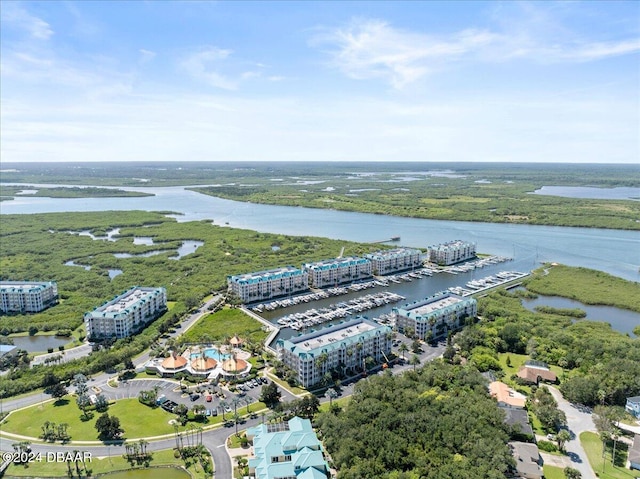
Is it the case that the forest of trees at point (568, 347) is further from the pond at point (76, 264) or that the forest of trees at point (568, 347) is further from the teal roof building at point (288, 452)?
the pond at point (76, 264)

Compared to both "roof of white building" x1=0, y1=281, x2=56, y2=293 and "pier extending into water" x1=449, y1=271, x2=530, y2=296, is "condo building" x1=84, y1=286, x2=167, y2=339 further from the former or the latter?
"pier extending into water" x1=449, y1=271, x2=530, y2=296

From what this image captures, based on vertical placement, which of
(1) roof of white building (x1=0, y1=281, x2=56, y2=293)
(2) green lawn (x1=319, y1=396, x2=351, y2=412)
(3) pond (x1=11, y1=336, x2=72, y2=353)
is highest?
(1) roof of white building (x1=0, y1=281, x2=56, y2=293)

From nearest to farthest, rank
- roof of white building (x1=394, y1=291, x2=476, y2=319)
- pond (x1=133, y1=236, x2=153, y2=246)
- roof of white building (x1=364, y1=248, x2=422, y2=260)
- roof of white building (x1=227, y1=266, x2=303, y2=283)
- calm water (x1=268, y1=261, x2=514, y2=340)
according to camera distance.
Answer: roof of white building (x1=394, y1=291, x2=476, y2=319) < calm water (x1=268, y1=261, x2=514, y2=340) < roof of white building (x1=227, y1=266, x2=303, y2=283) < roof of white building (x1=364, y1=248, x2=422, y2=260) < pond (x1=133, y1=236, x2=153, y2=246)

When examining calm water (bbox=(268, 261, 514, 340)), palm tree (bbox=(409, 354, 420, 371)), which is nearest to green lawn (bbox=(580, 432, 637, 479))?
palm tree (bbox=(409, 354, 420, 371))

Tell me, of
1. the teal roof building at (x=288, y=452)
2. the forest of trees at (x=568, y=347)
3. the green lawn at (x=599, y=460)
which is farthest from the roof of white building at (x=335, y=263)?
the green lawn at (x=599, y=460)

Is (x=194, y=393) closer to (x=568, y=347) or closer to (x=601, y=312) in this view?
(x=568, y=347)

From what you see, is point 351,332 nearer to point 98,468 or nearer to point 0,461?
point 98,468

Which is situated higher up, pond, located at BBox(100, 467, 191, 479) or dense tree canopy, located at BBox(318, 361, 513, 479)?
dense tree canopy, located at BBox(318, 361, 513, 479)

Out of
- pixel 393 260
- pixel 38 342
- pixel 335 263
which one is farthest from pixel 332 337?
pixel 393 260

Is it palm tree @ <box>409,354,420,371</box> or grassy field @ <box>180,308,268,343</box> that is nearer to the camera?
palm tree @ <box>409,354,420,371</box>
